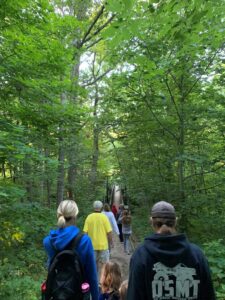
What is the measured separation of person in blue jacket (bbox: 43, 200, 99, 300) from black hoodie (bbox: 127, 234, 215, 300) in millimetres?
829

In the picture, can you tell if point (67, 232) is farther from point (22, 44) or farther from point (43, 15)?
point (43, 15)

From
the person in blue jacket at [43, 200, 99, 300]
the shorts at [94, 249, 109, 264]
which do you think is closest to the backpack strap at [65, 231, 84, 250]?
the person in blue jacket at [43, 200, 99, 300]

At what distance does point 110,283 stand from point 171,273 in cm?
176

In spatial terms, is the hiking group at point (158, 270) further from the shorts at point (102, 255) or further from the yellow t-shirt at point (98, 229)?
the shorts at point (102, 255)

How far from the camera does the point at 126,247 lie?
11.9 meters

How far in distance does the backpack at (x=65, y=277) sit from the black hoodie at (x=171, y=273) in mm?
806

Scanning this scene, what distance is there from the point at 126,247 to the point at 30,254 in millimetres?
4174

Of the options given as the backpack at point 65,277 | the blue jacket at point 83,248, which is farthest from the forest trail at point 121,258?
the backpack at point 65,277

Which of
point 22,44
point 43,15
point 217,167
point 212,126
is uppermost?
point 43,15

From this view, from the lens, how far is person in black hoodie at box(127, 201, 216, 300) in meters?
2.30

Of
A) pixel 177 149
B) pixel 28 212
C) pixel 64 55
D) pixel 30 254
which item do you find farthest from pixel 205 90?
pixel 30 254

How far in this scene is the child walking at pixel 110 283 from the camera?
379cm

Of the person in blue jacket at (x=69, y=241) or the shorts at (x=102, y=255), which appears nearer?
the person in blue jacket at (x=69, y=241)

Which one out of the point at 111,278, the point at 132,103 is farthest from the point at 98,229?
the point at 132,103
